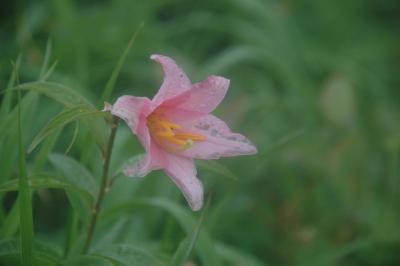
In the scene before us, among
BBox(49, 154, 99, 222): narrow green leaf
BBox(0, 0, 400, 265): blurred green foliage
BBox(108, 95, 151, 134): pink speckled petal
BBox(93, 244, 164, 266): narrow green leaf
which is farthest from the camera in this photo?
BBox(0, 0, 400, 265): blurred green foliage

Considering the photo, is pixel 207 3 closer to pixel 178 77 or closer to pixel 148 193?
pixel 148 193

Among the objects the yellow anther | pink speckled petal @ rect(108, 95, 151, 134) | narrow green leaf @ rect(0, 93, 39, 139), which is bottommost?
narrow green leaf @ rect(0, 93, 39, 139)

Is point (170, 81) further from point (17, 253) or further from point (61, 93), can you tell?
point (17, 253)

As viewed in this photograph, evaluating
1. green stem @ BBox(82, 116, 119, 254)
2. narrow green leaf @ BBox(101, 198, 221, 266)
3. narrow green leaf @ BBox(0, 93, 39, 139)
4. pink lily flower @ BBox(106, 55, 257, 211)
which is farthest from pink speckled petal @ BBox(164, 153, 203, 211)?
narrow green leaf @ BBox(0, 93, 39, 139)

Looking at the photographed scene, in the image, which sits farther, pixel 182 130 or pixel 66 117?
pixel 182 130

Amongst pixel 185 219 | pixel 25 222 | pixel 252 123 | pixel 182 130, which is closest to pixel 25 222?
pixel 25 222

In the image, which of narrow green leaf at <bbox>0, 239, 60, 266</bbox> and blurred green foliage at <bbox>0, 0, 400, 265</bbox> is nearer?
narrow green leaf at <bbox>0, 239, 60, 266</bbox>

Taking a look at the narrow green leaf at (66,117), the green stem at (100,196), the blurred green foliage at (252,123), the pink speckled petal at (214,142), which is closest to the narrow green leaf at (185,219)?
the blurred green foliage at (252,123)

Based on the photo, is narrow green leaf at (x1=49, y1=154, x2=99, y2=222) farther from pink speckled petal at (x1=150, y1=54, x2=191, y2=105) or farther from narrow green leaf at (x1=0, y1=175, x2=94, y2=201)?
pink speckled petal at (x1=150, y1=54, x2=191, y2=105)
